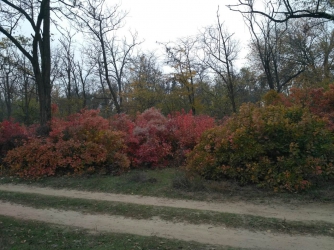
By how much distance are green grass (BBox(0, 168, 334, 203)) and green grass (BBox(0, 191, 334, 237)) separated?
1316mm

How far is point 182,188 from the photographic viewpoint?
9641mm

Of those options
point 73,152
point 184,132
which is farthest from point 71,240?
Result: point 184,132

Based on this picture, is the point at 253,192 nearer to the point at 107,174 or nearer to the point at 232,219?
the point at 232,219

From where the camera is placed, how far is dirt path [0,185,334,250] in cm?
596

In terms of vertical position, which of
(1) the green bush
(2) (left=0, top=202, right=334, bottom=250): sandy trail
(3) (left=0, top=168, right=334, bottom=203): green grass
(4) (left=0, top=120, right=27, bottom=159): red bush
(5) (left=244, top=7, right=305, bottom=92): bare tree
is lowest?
(2) (left=0, top=202, right=334, bottom=250): sandy trail

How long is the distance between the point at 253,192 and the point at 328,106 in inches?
186

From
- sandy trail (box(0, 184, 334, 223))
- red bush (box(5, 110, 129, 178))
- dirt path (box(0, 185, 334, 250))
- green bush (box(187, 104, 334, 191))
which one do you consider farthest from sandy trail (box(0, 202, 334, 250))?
red bush (box(5, 110, 129, 178))

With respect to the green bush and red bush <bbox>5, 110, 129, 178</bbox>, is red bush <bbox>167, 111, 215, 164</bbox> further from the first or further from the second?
the green bush

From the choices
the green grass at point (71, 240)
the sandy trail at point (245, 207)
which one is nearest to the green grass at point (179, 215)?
the sandy trail at point (245, 207)

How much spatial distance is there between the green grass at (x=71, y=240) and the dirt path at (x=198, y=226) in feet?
0.92

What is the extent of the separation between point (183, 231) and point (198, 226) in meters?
0.41

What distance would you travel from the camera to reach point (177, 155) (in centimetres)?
1383

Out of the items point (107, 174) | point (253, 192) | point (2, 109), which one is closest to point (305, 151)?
point (253, 192)

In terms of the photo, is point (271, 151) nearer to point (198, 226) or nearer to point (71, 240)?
point (198, 226)
